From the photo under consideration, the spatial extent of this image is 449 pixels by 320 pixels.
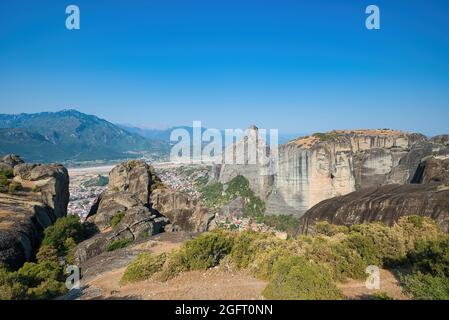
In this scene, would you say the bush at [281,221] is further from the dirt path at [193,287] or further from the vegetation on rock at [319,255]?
the dirt path at [193,287]

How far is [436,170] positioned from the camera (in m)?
36.5

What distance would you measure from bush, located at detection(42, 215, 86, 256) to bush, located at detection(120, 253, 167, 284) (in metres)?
11.4

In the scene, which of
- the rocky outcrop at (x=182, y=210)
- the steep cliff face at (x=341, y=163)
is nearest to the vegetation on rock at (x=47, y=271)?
the rocky outcrop at (x=182, y=210)

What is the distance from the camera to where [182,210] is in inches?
1204

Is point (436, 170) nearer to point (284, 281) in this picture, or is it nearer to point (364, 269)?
point (364, 269)

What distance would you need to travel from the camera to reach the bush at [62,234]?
22766 millimetres

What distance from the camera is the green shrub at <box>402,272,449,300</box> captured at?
9305mm

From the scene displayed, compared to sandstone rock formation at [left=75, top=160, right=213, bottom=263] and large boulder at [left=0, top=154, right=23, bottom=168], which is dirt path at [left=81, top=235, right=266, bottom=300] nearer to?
sandstone rock formation at [left=75, top=160, right=213, bottom=263]

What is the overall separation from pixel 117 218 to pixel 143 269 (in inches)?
531

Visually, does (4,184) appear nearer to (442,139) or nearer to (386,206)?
(386,206)

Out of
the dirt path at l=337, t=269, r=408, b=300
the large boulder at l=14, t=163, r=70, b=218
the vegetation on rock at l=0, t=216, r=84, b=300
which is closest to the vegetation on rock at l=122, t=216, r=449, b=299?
the dirt path at l=337, t=269, r=408, b=300

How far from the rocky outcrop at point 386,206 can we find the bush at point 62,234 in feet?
52.5

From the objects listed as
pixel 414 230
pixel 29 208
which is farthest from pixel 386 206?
pixel 29 208

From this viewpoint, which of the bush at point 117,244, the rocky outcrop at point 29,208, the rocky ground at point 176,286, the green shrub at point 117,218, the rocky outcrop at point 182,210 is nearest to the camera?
the rocky ground at point 176,286
